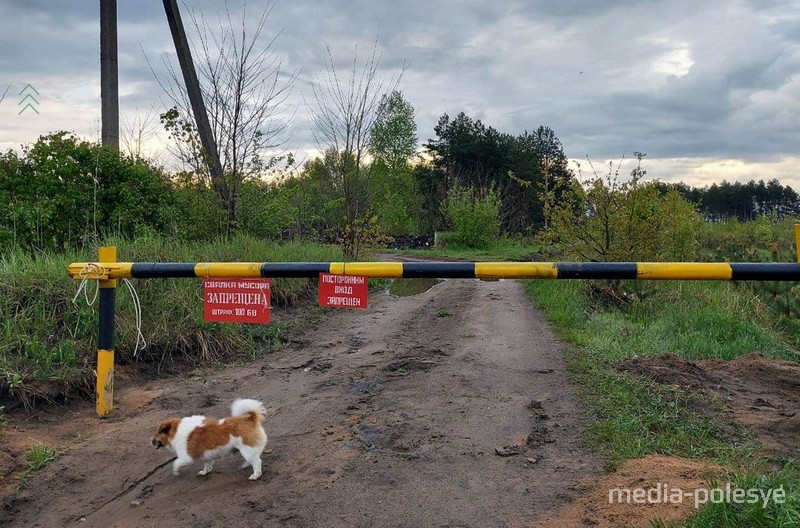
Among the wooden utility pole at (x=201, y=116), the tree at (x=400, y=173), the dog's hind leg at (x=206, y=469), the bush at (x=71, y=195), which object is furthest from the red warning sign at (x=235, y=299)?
the tree at (x=400, y=173)

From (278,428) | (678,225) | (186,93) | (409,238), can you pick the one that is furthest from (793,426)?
(409,238)

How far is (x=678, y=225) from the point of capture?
11.7m

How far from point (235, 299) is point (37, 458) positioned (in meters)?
1.73

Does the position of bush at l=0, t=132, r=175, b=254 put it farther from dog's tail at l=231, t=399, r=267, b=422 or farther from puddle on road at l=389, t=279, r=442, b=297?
dog's tail at l=231, t=399, r=267, b=422

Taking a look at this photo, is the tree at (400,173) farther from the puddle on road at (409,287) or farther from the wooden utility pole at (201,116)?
the wooden utility pole at (201,116)

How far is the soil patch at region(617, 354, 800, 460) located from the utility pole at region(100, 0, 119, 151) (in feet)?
31.4

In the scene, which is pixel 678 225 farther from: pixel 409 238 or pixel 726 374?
pixel 409 238

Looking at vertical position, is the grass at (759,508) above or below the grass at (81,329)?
below

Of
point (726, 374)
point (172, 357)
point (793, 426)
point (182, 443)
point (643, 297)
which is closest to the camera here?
point (182, 443)

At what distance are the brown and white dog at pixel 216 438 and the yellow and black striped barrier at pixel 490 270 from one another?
1146mm

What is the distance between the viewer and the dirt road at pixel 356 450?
3.72 meters

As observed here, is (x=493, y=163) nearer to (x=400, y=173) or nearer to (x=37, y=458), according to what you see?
(x=400, y=173)

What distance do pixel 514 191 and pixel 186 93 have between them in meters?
29.9

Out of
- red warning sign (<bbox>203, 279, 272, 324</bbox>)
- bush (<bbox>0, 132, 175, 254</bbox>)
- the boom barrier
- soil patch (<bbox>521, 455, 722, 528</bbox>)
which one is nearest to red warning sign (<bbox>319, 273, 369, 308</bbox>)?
the boom barrier
